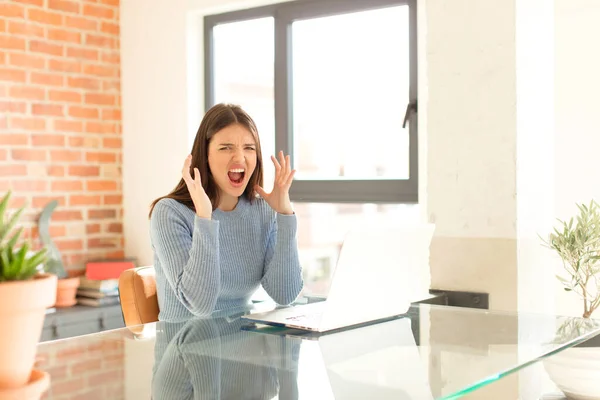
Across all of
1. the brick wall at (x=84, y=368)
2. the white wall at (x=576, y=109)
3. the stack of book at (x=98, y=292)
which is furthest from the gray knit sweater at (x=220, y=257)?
the stack of book at (x=98, y=292)

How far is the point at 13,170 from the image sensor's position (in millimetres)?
3402

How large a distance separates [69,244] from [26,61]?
0.90 metres

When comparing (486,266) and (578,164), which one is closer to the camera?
(486,266)

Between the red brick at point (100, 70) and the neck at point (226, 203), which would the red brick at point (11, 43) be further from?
the neck at point (226, 203)

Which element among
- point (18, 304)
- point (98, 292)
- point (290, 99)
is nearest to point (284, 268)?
point (18, 304)

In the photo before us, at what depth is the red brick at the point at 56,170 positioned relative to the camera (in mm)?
3549

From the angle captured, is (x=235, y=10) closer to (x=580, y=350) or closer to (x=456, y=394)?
(x=580, y=350)

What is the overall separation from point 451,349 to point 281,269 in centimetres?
94

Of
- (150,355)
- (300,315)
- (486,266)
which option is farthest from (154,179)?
(150,355)

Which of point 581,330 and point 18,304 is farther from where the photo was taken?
point 581,330

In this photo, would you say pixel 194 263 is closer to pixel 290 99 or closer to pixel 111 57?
pixel 290 99

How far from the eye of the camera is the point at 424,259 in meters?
1.69

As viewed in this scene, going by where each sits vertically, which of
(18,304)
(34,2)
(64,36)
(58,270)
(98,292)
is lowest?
(98,292)

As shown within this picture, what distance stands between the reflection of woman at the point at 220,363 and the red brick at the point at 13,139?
218 cm
